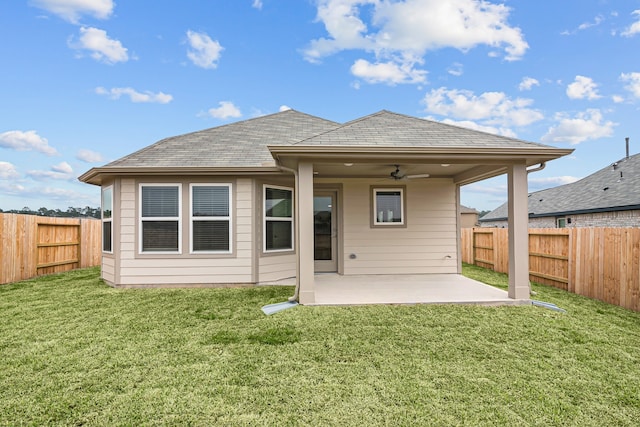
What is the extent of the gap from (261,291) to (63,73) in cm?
1146

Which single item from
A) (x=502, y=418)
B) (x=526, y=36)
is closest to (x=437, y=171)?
(x=502, y=418)

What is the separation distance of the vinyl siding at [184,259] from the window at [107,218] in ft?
2.06

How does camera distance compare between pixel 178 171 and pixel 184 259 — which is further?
pixel 184 259

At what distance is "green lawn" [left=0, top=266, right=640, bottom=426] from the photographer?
2.35m

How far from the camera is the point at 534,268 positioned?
7715mm

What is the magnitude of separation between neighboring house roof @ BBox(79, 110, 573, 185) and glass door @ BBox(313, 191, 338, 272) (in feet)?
2.69

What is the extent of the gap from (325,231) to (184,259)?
3318 mm

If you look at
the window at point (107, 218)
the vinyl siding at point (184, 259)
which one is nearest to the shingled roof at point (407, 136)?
the vinyl siding at point (184, 259)

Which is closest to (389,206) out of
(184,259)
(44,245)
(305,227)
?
(305,227)

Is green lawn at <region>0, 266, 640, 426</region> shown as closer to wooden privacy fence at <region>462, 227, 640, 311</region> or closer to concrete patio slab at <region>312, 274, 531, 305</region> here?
concrete patio slab at <region>312, 274, 531, 305</region>

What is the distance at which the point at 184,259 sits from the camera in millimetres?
6688

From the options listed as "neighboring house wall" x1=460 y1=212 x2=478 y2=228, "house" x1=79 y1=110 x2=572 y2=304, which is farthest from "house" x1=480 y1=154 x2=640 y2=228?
"neighboring house wall" x1=460 y1=212 x2=478 y2=228

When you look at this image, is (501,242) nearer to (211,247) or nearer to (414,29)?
(414,29)

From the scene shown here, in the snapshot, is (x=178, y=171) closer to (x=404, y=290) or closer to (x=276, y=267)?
(x=276, y=267)
